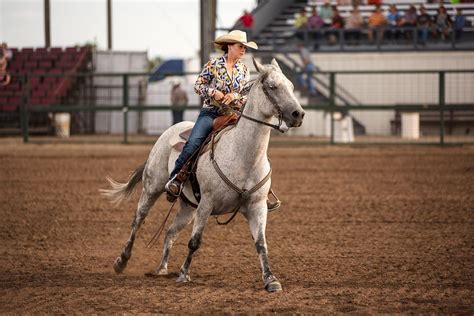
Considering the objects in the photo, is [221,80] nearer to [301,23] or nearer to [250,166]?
[250,166]

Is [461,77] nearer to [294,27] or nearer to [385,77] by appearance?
[385,77]

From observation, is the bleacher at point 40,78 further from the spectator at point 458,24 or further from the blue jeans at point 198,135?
the blue jeans at point 198,135

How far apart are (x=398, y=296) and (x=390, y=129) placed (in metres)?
19.5

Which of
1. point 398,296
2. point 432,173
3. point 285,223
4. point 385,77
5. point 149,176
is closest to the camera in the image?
point 398,296

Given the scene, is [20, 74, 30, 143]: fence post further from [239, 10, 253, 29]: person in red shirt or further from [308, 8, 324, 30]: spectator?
[308, 8, 324, 30]: spectator

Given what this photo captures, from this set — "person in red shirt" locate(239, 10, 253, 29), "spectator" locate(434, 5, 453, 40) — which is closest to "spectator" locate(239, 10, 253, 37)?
"person in red shirt" locate(239, 10, 253, 29)

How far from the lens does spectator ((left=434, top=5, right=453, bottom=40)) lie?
97.1 feet

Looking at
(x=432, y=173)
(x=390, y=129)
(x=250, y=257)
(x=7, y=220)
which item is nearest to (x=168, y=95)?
(x=390, y=129)

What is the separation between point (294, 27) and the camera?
31.9 m

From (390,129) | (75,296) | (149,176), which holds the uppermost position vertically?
(149,176)

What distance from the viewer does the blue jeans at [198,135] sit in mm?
7418

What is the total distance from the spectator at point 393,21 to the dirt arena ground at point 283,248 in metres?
12.9

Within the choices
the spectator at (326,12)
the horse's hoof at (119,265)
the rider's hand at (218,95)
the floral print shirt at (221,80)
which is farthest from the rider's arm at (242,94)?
the spectator at (326,12)

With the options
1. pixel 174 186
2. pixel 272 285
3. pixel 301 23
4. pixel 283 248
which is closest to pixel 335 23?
pixel 301 23
